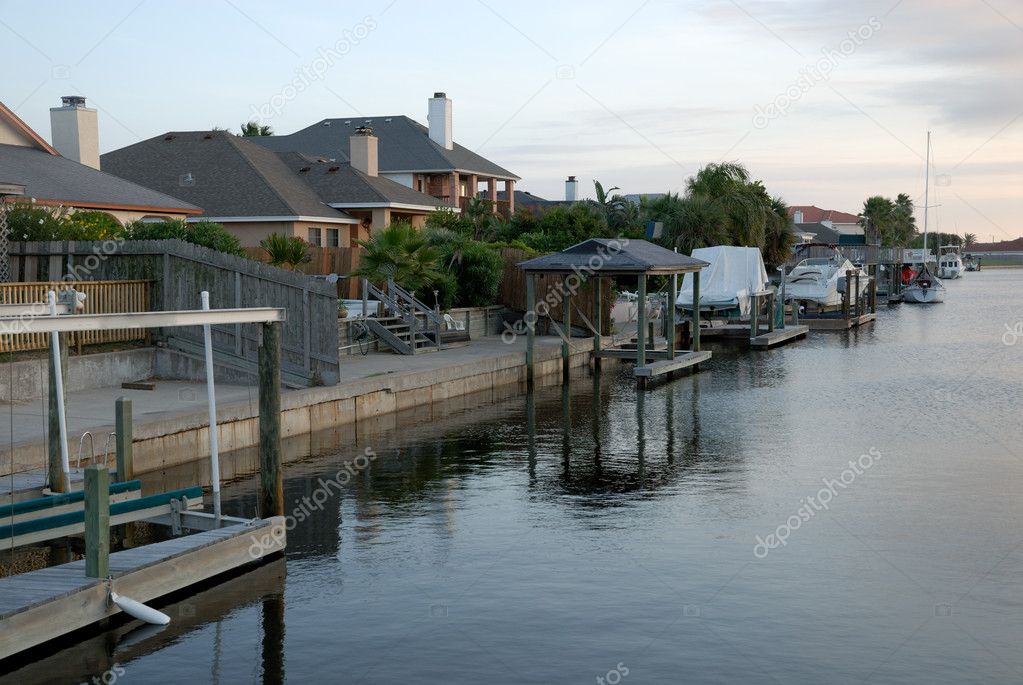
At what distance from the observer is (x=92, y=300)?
22.4 meters

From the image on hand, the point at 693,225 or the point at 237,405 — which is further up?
the point at 693,225

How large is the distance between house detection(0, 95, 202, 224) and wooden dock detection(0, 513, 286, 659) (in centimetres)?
1786

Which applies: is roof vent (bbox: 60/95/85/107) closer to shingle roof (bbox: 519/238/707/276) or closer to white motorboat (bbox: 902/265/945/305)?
shingle roof (bbox: 519/238/707/276)

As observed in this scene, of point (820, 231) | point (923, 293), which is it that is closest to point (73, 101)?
point (923, 293)

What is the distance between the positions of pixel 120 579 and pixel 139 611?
1.35ft

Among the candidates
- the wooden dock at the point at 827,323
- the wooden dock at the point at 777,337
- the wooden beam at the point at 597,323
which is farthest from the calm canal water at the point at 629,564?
the wooden dock at the point at 827,323

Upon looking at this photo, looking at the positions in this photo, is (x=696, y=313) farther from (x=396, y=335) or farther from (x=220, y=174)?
(x=220, y=174)

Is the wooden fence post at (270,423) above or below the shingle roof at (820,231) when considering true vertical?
below

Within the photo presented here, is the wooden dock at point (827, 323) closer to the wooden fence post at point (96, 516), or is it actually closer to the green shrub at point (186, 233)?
the green shrub at point (186, 233)

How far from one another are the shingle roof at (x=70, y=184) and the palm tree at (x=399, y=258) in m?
6.05

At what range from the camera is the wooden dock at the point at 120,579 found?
10.2m

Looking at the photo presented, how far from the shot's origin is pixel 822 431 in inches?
934

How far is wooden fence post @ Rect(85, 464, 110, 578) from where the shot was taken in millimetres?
A: 10773

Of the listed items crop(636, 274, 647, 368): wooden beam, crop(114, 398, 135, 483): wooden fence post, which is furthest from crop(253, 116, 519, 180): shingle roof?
crop(114, 398, 135, 483): wooden fence post
